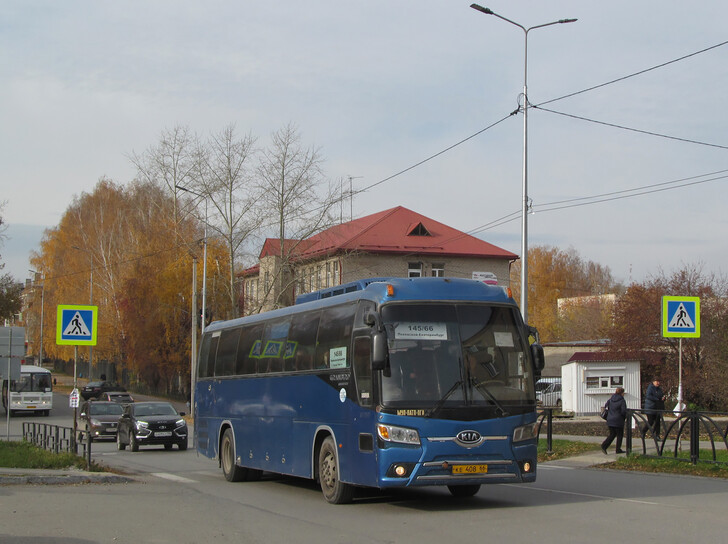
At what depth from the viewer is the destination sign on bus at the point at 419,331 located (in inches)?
472

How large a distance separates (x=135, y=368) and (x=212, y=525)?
57526 mm

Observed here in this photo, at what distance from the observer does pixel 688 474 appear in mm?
17469

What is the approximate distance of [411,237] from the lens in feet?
238

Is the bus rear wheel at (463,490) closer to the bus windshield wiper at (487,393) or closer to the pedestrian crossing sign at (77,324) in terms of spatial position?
the bus windshield wiper at (487,393)

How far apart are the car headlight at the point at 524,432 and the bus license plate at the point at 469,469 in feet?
1.98

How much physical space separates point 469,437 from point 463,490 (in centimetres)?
239

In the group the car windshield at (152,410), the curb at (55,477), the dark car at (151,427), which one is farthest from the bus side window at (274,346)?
the car windshield at (152,410)

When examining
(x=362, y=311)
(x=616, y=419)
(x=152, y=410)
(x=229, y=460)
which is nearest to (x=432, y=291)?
(x=362, y=311)

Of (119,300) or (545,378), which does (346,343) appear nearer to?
(545,378)

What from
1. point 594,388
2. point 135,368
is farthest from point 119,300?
point 594,388

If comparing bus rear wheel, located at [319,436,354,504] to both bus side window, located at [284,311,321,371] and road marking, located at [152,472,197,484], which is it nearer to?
bus side window, located at [284,311,321,371]

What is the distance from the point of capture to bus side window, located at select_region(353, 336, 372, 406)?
12031mm

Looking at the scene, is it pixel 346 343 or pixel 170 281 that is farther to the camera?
pixel 170 281

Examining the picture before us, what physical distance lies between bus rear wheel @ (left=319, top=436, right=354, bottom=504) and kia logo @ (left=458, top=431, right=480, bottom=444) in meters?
2.01
